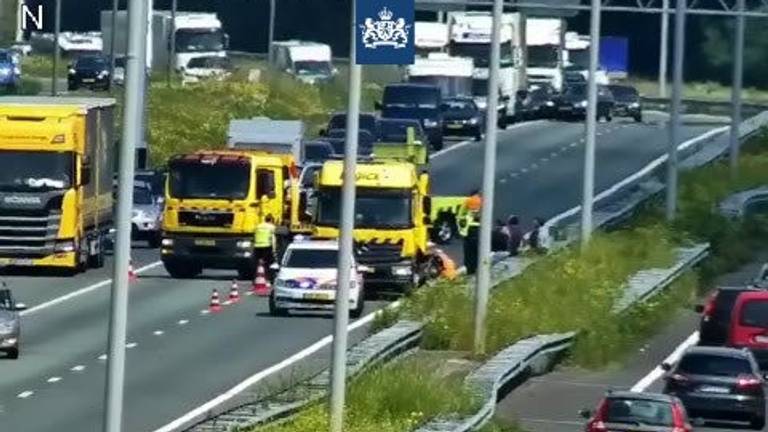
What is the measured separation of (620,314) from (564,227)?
1805cm

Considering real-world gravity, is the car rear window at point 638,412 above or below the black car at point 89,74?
below

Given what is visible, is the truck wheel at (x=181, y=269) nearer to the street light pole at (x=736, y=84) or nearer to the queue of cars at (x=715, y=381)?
the queue of cars at (x=715, y=381)

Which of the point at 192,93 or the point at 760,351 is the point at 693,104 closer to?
the point at 192,93

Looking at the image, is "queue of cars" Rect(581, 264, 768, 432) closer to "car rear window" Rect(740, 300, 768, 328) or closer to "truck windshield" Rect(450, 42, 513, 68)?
"car rear window" Rect(740, 300, 768, 328)

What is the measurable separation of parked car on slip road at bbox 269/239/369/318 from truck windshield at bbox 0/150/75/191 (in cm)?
662

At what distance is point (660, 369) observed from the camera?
152 ft

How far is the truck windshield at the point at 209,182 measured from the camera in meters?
56.6

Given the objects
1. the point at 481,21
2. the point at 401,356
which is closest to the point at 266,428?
the point at 401,356

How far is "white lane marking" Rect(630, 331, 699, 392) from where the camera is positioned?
44.1 metres

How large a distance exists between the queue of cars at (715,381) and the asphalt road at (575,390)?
0.56 meters

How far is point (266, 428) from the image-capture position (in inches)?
1126

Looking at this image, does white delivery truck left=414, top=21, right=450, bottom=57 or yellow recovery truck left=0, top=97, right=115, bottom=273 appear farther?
white delivery truck left=414, top=21, right=450, bottom=57

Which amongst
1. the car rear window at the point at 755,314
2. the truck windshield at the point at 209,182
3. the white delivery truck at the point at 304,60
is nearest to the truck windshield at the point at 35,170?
the truck windshield at the point at 209,182

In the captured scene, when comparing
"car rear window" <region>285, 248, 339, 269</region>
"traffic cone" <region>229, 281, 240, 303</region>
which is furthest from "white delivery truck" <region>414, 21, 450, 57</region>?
"car rear window" <region>285, 248, 339, 269</region>
